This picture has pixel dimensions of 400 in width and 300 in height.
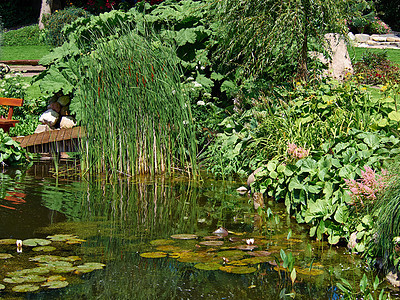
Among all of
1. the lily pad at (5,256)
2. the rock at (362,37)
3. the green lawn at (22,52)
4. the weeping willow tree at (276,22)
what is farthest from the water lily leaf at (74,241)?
the rock at (362,37)

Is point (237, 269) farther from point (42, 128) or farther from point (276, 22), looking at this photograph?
point (42, 128)

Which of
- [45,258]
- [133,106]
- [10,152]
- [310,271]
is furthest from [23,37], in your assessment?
[310,271]

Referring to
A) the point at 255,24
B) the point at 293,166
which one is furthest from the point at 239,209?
the point at 255,24

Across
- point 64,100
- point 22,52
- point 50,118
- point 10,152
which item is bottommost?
point 10,152

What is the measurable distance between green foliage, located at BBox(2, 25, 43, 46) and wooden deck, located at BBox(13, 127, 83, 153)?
13.2 m

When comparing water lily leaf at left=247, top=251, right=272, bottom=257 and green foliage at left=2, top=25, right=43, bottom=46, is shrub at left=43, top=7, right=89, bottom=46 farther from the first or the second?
water lily leaf at left=247, top=251, right=272, bottom=257

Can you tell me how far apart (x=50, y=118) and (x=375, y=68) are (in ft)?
25.9

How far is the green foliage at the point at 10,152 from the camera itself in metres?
6.79

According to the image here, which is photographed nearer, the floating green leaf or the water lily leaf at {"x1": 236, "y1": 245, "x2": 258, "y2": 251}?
the water lily leaf at {"x1": 236, "y1": 245, "x2": 258, "y2": 251}

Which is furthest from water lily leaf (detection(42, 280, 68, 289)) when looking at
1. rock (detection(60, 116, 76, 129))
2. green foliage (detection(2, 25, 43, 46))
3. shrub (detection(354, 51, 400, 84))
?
green foliage (detection(2, 25, 43, 46))

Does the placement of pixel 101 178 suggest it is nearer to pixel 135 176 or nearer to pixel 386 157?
pixel 135 176

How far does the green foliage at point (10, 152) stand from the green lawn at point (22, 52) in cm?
1040

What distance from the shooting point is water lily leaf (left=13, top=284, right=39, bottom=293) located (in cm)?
281

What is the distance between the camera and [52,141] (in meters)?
7.63
